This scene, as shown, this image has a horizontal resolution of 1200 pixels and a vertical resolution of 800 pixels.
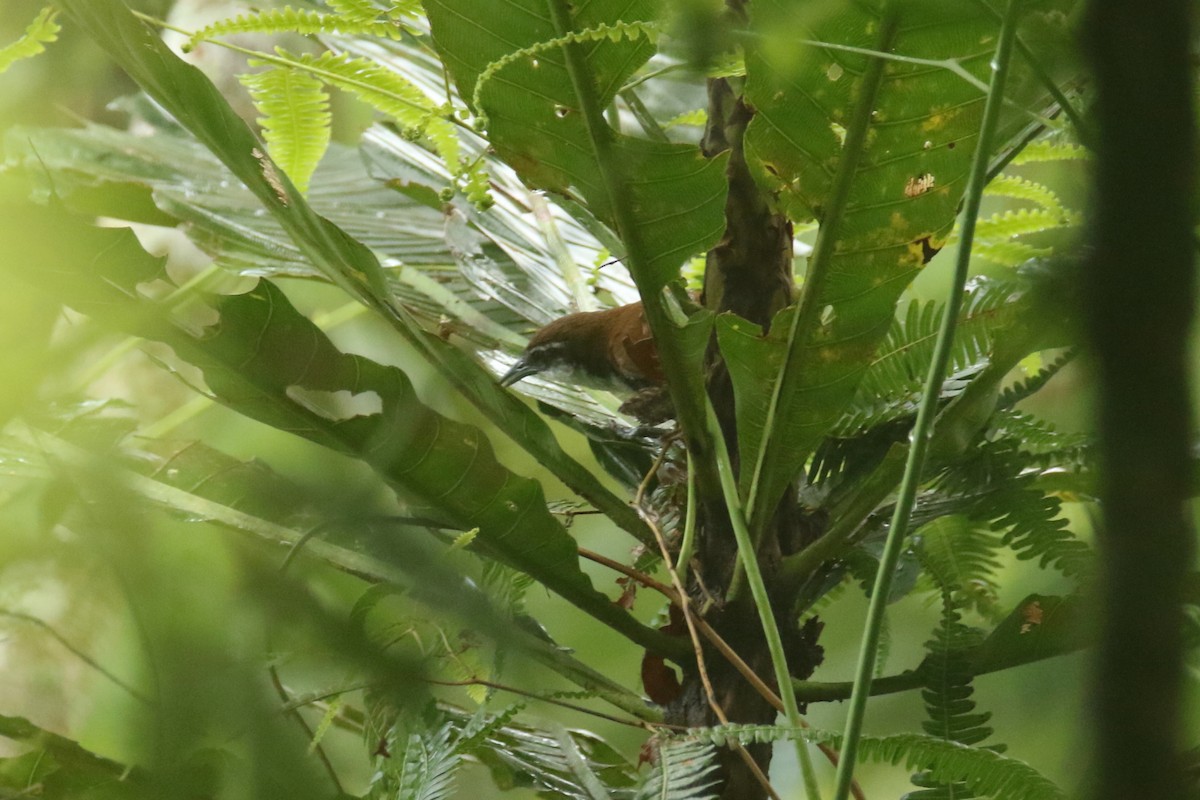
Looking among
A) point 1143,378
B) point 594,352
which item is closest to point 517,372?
point 594,352

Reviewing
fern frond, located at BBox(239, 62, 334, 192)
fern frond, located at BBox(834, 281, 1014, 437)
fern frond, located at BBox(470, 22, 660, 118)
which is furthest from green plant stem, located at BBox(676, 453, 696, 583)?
fern frond, located at BBox(239, 62, 334, 192)

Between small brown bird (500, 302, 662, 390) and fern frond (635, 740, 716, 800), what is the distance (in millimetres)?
228

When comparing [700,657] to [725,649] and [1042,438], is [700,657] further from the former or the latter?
[1042,438]

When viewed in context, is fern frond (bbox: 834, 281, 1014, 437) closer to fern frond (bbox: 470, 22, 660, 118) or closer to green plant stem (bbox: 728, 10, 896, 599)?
green plant stem (bbox: 728, 10, 896, 599)

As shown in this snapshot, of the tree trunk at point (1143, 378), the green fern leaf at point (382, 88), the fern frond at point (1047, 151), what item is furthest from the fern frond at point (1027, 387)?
the tree trunk at point (1143, 378)

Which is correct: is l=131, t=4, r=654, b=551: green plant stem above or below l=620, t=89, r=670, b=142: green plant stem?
below

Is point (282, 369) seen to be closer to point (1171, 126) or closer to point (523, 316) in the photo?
point (523, 316)

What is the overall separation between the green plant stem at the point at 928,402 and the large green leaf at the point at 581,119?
6.1 inches

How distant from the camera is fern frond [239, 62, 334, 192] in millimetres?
792

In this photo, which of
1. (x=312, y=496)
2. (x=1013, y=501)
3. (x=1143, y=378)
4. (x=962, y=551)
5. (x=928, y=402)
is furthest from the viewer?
(x=962, y=551)

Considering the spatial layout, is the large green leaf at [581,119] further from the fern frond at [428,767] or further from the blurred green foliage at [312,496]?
the fern frond at [428,767]

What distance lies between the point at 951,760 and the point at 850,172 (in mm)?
301

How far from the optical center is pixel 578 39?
1.59 feet

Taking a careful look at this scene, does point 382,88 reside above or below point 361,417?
above
